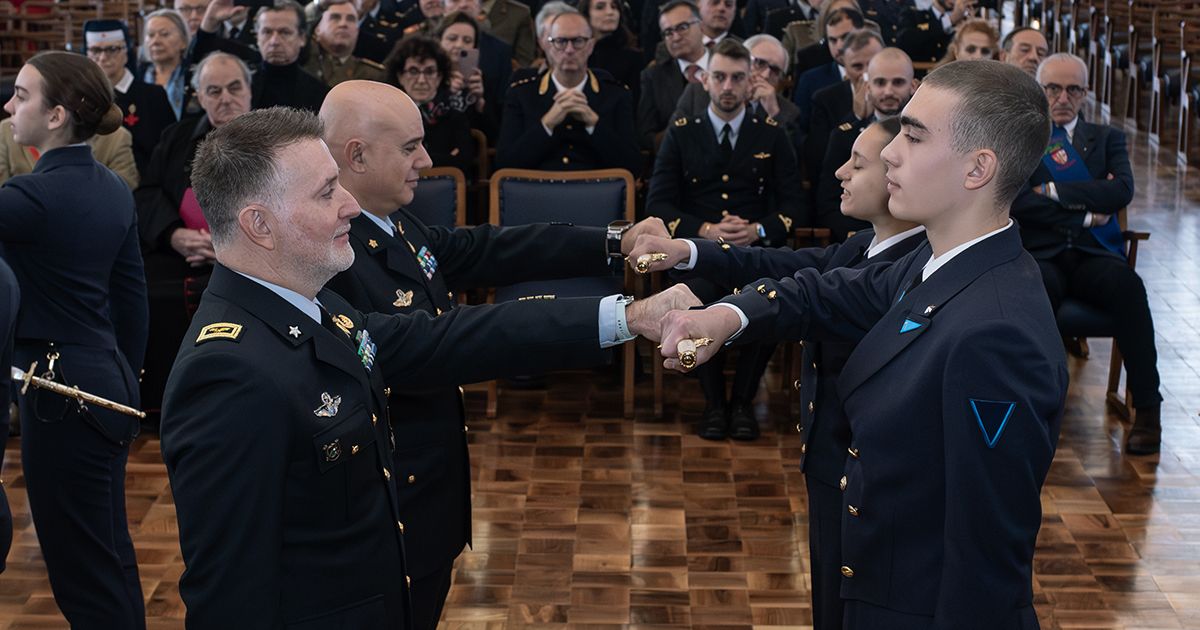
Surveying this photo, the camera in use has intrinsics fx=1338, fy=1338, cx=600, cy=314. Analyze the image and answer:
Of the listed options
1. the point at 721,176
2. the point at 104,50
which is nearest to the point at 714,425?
Answer: the point at 721,176

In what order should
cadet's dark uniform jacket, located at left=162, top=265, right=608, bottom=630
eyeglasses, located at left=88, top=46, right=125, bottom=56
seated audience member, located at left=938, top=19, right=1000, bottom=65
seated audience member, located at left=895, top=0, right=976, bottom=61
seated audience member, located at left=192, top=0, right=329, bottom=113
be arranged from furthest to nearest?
seated audience member, located at left=895, top=0, right=976, bottom=61, seated audience member, located at left=938, top=19, right=1000, bottom=65, seated audience member, located at left=192, top=0, right=329, bottom=113, eyeglasses, located at left=88, top=46, right=125, bottom=56, cadet's dark uniform jacket, located at left=162, top=265, right=608, bottom=630

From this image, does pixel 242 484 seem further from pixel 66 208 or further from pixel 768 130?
pixel 768 130

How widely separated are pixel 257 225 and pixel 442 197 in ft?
12.0

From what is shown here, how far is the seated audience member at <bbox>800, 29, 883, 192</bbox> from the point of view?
250 inches

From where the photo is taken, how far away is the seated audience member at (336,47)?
7215 millimetres

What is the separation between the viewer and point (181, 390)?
2.06m

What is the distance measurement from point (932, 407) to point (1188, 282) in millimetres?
5744

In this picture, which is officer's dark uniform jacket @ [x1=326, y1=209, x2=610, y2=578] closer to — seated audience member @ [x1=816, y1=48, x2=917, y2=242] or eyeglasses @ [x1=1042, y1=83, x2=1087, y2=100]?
seated audience member @ [x1=816, y1=48, x2=917, y2=242]

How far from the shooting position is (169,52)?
682 cm

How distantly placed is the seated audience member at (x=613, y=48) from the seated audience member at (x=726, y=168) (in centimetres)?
169

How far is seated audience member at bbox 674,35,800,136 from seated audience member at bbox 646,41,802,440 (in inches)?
14.2

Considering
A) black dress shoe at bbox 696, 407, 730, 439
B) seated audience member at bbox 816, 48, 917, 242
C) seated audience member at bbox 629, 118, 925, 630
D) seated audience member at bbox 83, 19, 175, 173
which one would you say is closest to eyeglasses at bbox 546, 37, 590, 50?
seated audience member at bbox 816, 48, 917, 242

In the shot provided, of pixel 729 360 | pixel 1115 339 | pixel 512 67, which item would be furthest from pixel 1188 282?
pixel 512 67

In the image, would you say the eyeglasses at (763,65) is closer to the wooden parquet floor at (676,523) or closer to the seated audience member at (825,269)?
the wooden parquet floor at (676,523)
